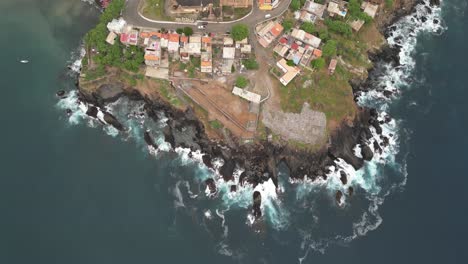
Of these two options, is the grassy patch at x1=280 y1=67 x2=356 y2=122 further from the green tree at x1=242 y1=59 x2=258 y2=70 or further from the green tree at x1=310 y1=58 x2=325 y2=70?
the green tree at x1=242 y1=59 x2=258 y2=70

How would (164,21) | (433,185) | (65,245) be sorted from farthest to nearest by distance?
1. (164,21)
2. (433,185)
3. (65,245)

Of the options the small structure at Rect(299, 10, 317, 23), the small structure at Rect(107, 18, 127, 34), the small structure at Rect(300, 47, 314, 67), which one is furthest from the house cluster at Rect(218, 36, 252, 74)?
the small structure at Rect(107, 18, 127, 34)

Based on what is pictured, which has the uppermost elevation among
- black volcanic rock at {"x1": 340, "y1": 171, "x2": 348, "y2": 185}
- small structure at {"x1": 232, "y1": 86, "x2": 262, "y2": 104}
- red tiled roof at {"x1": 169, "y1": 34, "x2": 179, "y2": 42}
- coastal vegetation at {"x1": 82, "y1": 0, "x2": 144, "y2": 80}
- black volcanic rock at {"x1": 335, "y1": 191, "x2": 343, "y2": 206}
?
red tiled roof at {"x1": 169, "y1": 34, "x2": 179, "y2": 42}

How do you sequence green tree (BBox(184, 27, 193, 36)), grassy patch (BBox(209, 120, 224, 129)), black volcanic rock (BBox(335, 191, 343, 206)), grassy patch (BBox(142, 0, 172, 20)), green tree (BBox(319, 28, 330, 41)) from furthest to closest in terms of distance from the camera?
grassy patch (BBox(142, 0, 172, 20)) < green tree (BBox(319, 28, 330, 41)) < green tree (BBox(184, 27, 193, 36)) < grassy patch (BBox(209, 120, 224, 129)) < black volcanic rock (BBox(335, 191, 343, 206))
